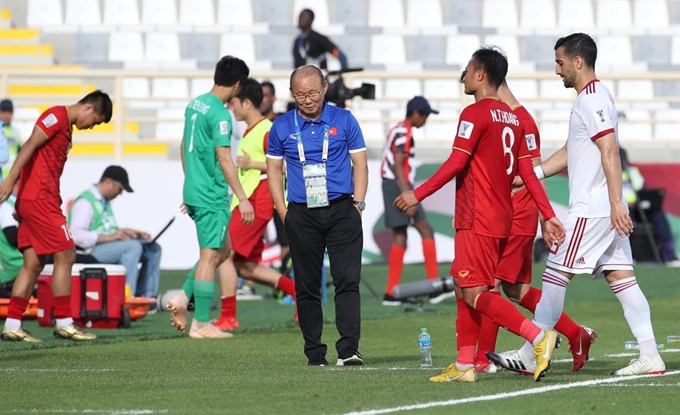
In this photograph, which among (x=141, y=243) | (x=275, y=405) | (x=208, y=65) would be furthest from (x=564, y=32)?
(x=275, y=405)

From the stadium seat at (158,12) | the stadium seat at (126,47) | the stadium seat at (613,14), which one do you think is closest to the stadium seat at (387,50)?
the stadium seat at (158,12)

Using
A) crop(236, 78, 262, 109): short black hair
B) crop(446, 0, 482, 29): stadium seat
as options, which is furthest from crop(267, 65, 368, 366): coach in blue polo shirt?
crop(446, 0, 482, 29): stadium seat

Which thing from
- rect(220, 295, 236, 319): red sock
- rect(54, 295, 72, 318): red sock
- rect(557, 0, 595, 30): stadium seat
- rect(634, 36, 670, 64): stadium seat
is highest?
rect(557, 0, 595, 30): stadium seat

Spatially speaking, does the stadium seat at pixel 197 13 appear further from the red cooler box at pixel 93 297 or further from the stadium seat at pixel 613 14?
the red cooler box at pixel 93 297

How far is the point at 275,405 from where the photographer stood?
20.6 ft

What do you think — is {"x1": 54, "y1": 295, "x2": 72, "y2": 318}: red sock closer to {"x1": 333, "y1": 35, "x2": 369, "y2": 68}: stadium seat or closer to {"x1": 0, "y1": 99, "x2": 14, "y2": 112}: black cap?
{"x1": 0, "y1": 99, "x2": 14, "y2": 112}: black cap

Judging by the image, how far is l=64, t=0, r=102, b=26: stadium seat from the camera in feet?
89.3

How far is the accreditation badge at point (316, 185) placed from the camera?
27.1 feet

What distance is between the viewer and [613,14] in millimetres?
29469

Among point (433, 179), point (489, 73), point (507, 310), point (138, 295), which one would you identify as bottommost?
point (138, 295)

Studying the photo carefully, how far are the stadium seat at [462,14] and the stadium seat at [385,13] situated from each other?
107cm

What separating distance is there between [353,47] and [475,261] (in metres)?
20.0

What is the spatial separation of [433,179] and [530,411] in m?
1.57

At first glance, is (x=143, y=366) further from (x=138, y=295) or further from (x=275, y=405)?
(x=138, y=295)
